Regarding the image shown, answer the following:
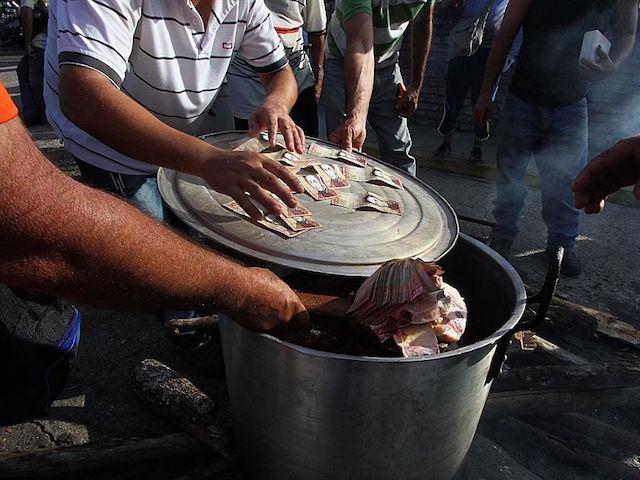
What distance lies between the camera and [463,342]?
6.12ft

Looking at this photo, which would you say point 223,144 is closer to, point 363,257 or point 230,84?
point 363,257

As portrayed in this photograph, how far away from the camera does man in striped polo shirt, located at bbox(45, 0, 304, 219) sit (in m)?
1.56

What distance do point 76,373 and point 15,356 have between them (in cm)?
62

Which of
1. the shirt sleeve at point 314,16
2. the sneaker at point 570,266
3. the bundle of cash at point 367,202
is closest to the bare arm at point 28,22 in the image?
the shirt sleeve at point 314,16

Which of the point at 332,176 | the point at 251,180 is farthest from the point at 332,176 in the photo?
the point at 251,180

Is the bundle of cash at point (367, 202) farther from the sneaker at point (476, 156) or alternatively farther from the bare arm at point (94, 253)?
the sneaker at point (476, 156)

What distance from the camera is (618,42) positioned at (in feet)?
11.6

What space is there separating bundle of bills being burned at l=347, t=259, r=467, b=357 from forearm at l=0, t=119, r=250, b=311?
1.44 feet

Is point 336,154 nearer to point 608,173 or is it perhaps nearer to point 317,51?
point 608,173

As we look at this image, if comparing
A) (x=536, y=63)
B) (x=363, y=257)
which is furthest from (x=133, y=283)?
(x=536, y=63)

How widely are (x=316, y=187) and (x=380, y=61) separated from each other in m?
2.30

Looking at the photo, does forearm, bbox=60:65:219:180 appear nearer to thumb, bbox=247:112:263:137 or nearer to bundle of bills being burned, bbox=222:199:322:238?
bundle of bills being burned, bbox=222:199:322:238

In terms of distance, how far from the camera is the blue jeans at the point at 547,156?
3680 millimetres

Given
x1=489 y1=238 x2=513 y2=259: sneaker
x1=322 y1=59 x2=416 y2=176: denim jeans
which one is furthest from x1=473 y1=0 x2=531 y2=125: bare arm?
x1=489 y1=238 x2=513 y2=259: sneaker
